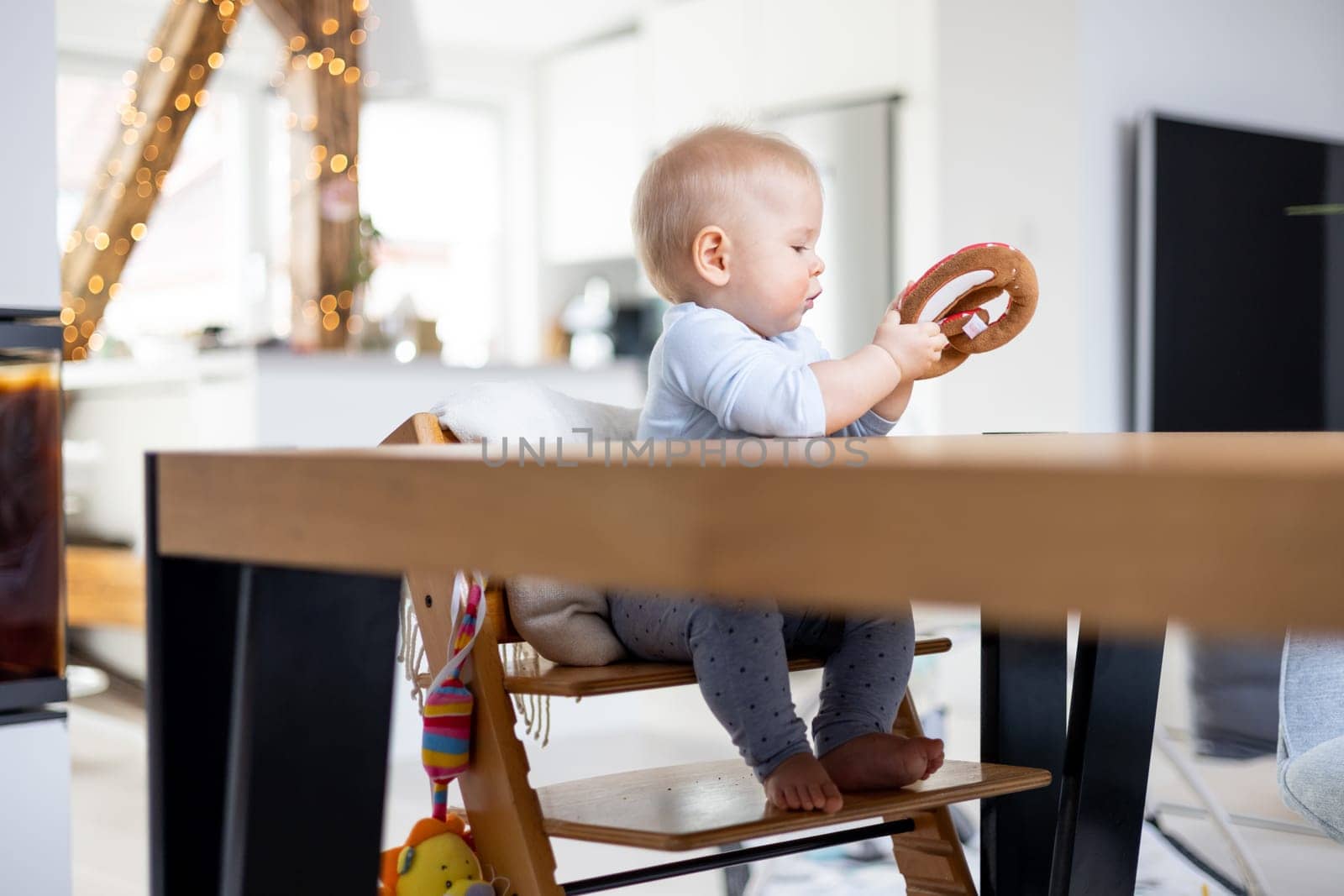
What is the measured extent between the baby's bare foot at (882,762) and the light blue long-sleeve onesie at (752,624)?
27 mm

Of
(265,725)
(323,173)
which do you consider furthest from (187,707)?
(323,173)

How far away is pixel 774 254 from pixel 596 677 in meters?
0.41

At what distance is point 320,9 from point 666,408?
2550 millimetres

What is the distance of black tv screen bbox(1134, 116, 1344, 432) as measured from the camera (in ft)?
11.4

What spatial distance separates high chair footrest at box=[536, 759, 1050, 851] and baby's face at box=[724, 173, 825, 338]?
41cm

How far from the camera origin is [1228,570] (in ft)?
1.04

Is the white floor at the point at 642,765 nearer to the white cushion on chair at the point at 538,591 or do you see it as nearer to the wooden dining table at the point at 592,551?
the white cushion on chair at the point at 538,591

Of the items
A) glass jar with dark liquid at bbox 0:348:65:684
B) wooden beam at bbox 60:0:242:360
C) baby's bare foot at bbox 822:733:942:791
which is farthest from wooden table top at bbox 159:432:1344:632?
wooden beam at bbox 60:0:242:360

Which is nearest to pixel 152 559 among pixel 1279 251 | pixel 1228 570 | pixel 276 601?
pixel 276 601

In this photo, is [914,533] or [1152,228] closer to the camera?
[914,533]

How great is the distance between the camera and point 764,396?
3.47 feet

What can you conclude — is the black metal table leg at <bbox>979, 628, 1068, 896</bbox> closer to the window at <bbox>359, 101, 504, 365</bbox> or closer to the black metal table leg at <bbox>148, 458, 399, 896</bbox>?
the black metal table leg at <bbox>148, 458, 399, 896</bbox>

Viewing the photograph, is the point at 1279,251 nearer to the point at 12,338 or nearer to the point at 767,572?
the point at 12,338

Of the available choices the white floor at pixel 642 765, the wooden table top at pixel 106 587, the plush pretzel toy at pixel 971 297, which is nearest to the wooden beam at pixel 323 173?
the wooden table top at pixel 106 587
